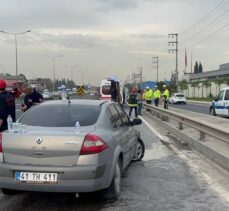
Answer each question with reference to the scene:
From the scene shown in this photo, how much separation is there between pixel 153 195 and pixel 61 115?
184 cm

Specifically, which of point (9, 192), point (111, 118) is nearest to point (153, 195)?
point (111, 118)

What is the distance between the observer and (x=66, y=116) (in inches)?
268

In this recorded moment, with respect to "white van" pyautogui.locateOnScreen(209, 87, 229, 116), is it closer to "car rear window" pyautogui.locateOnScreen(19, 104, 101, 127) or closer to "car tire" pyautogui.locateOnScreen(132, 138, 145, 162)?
"car tire" pyautogui.locateOnScreen(132, 138, 145, 162)

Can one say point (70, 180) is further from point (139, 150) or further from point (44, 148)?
point (139, 150)

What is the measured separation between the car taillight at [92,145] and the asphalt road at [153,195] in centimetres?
82

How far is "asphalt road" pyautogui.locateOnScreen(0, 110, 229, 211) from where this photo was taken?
6262 millimetres

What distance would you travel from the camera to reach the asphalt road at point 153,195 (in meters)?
6.26

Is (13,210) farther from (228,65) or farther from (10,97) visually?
(228,65)

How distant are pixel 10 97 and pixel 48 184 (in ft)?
12.7

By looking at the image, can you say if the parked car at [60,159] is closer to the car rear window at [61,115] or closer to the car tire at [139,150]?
the car rear window at [61,115]

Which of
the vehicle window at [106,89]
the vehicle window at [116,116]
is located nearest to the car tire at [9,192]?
the vehicle window at [116,116]

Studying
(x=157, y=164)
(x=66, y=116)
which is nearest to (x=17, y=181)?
(x=66, y=116)

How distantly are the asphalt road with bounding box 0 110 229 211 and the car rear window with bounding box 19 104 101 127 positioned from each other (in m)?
1.08

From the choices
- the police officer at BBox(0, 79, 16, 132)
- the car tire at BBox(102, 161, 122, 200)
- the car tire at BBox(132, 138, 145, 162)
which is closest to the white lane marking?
the car tire at BBox(132, 138, 145, 162)
